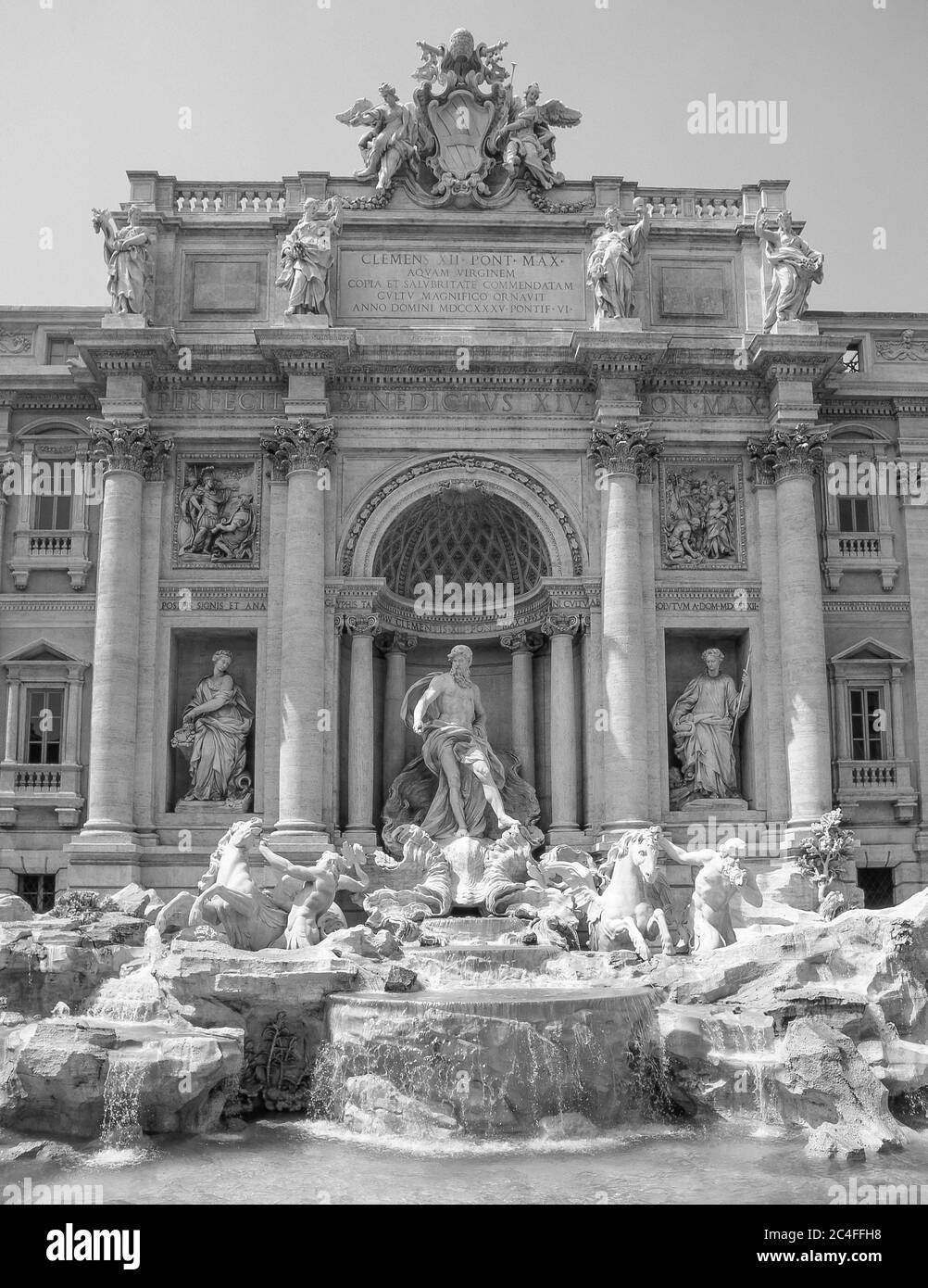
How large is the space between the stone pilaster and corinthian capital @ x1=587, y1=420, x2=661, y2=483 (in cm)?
826

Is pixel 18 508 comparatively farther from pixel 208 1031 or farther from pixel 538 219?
pixel 208 1031

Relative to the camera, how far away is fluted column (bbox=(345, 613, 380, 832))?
23438 mm

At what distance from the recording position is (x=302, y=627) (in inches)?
916

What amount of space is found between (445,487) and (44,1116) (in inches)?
553

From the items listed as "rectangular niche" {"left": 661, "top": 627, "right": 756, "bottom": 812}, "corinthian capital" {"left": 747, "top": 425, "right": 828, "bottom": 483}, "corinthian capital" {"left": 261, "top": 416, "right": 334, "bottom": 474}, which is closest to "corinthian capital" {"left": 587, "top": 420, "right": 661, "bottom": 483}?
"corinthian capital" {"left": 747, "top": 425, "right": 828, "bottom": 483}

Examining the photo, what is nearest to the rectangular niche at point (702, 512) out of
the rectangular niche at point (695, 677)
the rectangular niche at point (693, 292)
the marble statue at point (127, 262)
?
the rectangular niche at point (695, 677)

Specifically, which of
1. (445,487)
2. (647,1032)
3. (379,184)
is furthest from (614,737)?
(379,184)

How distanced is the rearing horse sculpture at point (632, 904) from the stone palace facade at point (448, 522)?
301 cm

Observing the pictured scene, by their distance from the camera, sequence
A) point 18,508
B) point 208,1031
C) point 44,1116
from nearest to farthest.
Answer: point 44,1116, point 208,1031, point 18,508

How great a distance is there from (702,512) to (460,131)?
921cm

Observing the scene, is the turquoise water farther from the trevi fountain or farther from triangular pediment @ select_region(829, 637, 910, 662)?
triangular pediment @ select_region(829, 637, 910, 662)

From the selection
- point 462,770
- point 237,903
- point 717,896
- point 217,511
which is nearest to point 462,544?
point 217,511

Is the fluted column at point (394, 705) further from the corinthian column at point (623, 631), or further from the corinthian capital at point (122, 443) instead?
the corinthian capital at point (122, 443)

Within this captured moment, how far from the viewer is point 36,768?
23812mm
